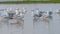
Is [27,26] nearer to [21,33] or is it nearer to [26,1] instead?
[21,33]

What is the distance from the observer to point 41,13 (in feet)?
2.73

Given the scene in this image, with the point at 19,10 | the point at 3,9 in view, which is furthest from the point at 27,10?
the point at 3,9

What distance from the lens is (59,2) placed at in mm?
829

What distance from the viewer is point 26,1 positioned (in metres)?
0.82

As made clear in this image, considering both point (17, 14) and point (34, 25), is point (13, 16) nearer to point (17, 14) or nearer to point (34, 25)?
point (17, 14)

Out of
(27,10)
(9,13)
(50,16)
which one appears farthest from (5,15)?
(50,16)

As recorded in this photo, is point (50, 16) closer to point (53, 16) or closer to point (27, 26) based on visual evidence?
point (53, 16)

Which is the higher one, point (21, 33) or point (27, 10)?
point (27, 10)

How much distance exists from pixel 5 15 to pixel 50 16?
298 millimetres

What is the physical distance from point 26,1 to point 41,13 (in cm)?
13

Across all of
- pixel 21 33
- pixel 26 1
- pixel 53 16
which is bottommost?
pixel 21 33

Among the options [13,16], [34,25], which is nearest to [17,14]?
[13,16]

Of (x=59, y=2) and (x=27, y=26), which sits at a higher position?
(x=59, y=2)

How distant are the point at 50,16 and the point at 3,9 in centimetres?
31
